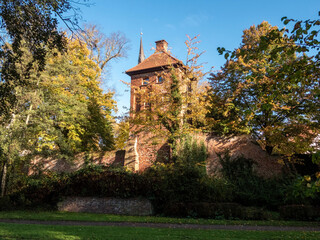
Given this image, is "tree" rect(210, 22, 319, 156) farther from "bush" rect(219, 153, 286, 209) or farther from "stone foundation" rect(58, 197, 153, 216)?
"stone foundation" rect(58, 197, 153, 216)

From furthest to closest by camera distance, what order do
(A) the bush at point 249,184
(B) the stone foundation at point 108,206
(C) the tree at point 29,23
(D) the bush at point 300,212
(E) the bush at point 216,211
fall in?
(A) the bush at point 249,184
(B) the stone foundation at point 108,206
(E) the bush at point 216,211
(D) the bush at point 300,212
(C) the tree at point 29,23

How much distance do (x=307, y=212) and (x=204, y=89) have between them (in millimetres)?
9930

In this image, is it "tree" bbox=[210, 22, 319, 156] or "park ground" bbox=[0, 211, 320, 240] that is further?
"tree" bbox=[210, 22, 319, 156]

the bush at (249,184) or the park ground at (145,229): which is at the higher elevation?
the bush at (249,184)

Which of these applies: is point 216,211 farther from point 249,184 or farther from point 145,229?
point 145,229

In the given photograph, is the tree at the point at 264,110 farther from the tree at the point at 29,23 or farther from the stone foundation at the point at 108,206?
the tree at the point at 29,23

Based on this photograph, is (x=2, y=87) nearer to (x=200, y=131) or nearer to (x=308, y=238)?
(x=308, y=238)

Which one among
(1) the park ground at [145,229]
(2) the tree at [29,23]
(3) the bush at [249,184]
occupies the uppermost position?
(2) the tree at [29,23]

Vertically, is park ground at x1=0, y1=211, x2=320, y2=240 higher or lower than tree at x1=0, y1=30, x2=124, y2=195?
lower

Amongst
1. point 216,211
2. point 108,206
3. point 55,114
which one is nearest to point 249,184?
point 216,211

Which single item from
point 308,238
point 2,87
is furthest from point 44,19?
point 308,238

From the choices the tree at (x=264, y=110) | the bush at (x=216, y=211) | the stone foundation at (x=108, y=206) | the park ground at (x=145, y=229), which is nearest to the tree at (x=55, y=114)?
the stone foundation at (x=108, y=206)

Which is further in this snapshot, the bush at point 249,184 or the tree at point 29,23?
the bush at point 249,184

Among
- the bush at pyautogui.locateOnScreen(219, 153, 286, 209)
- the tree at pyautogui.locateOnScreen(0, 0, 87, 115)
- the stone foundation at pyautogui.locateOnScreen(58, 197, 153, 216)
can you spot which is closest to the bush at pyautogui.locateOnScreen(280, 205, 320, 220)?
the bush at pyautogui.locateOnScreen(219, 153, 286, 209)
